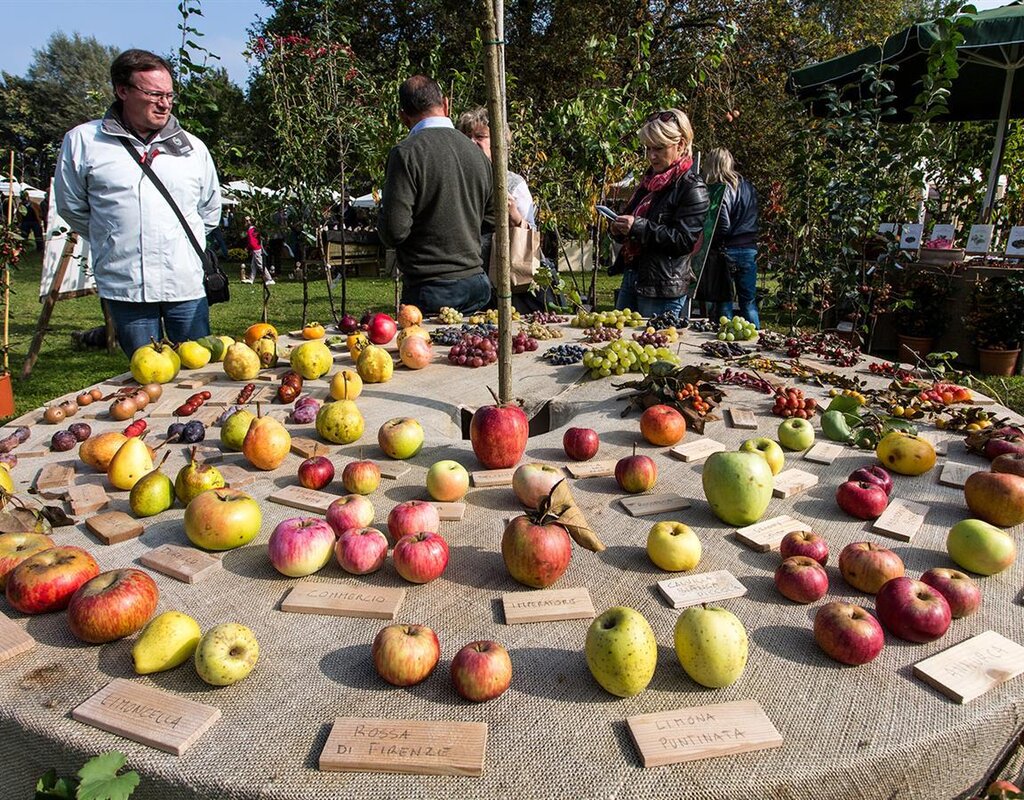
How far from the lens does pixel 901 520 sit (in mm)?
2291

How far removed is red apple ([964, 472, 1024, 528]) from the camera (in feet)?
7.36

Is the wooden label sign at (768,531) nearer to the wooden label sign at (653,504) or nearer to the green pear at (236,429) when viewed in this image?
the wooden label sign at (653,504)

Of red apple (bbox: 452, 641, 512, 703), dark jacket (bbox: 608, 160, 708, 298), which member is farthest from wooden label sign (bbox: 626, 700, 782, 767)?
dark jacket (bbox: 608, 160, 708, 298)

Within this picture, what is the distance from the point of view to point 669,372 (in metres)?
3.37

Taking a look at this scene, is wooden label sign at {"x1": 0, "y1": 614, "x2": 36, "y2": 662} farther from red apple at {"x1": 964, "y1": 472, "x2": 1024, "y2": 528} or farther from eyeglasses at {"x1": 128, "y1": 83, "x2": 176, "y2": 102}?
eyeglasses at {"x1": 128, "y1": 83, "x2": 176, "y2": 102}

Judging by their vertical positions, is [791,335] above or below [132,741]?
above

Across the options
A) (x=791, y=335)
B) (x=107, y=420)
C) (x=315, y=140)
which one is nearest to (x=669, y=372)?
(x=791, y=335)

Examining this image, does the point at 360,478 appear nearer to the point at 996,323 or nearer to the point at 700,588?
the point at 700,588

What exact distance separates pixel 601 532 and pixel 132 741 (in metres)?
1.48

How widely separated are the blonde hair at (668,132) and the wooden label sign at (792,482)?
3197 millimetres

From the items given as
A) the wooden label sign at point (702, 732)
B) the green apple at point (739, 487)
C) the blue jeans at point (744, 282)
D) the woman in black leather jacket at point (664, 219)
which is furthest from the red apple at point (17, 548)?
the blue jeans at point (744, 282)

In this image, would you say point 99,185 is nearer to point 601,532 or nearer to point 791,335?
point 601,532

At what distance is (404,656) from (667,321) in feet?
13.1

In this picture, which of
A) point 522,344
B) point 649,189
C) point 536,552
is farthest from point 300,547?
point 649,189
